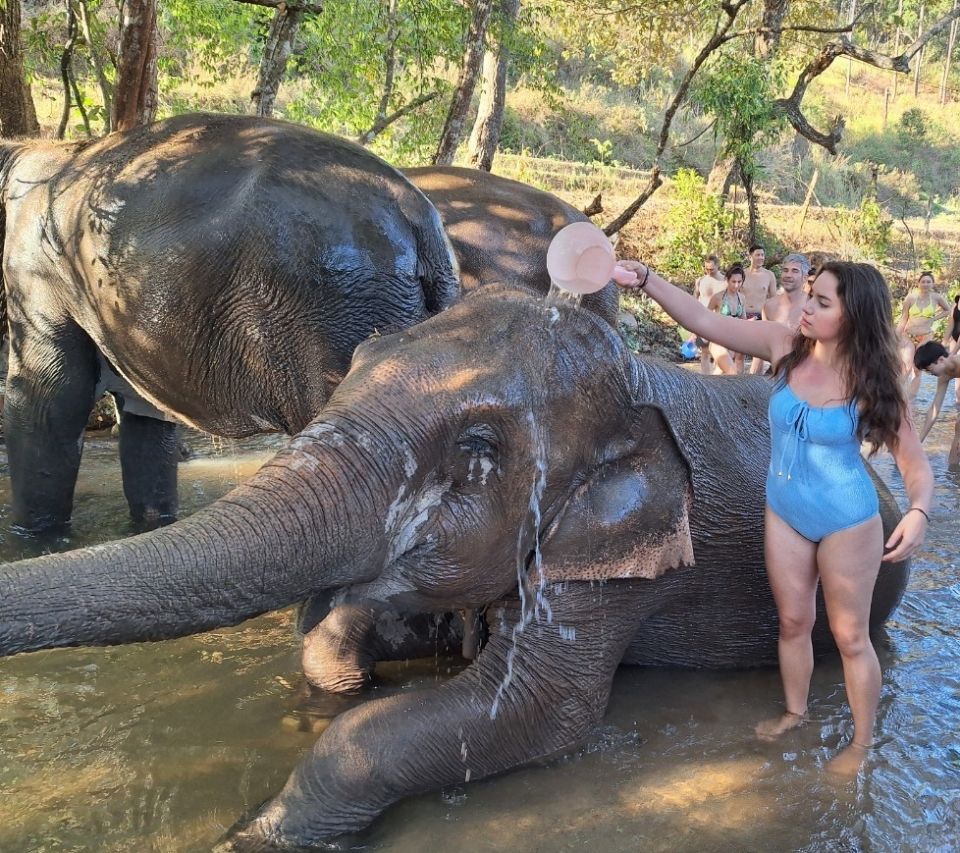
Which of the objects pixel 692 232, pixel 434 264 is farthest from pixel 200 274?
pixel 692 232

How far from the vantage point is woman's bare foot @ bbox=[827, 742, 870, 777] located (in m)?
3.29

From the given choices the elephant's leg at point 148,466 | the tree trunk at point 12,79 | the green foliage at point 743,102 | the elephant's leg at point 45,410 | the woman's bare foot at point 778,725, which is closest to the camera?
the woman's bare foot at point 778,725

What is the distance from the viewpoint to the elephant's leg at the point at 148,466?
577cm

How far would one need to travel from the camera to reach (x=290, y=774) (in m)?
3.11

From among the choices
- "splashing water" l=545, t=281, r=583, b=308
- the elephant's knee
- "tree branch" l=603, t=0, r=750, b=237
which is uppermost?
"tree branch" l=603, t=0, r=750, b=237

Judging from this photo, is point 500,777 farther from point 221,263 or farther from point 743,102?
point 743,102

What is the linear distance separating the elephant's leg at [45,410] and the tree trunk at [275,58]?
3.82 m

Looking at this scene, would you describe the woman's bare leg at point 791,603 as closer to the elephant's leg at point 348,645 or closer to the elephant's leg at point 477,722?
the elephant's leg at point 477,722

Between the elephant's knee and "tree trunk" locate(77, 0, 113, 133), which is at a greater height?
"tree trunk" locate(77, 0, 113, 133)

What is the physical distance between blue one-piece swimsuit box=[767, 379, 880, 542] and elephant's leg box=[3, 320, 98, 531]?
3.41 m

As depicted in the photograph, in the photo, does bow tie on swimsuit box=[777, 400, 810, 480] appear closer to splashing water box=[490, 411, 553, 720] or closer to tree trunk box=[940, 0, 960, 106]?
splashing water box=[490, 411, 553, 720]

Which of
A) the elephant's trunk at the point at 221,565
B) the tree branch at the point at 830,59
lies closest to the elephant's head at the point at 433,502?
the elephant's trunk at the point at 221,565

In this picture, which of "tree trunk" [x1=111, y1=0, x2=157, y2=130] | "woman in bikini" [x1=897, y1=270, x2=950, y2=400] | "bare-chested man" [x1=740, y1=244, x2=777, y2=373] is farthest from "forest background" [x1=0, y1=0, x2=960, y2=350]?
"woman in bikini" [x1=897, y1=270, x2=950, y2=400]

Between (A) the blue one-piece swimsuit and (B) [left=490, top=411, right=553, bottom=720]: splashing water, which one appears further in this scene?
(A) the blue one-piece swimsuit
